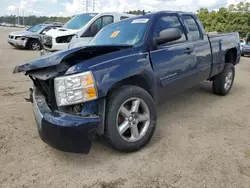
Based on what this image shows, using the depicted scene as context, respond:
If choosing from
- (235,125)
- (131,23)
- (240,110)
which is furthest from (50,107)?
(240,110)

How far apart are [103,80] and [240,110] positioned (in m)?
3.20

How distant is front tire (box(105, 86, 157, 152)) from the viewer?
2.69 metres

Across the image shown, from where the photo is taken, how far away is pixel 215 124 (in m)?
3.88

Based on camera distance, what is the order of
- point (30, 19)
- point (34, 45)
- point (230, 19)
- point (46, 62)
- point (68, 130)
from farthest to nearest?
point (30, 19)
point (230, 19)
point (34, 45)
point (46, 62)
point (68, 130)

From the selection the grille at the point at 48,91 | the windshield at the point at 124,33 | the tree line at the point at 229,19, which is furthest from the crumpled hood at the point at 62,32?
the tree line at the point at 229,19

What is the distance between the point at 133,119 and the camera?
2906 millimetres

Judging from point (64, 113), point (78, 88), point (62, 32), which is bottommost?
point (64, 113)

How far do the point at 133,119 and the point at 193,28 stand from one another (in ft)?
8.21

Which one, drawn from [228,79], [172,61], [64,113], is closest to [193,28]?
[172,61]

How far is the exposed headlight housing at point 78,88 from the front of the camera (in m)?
2.48

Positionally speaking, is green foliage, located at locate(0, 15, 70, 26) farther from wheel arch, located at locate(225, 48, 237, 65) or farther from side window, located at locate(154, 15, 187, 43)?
side window, located at locate(154, 15, 187, 43)

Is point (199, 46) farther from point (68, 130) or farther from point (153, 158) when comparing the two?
point (68, 130)

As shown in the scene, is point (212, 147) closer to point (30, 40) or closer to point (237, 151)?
point (237, 151)

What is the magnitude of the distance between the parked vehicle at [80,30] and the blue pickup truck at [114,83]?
539cm
